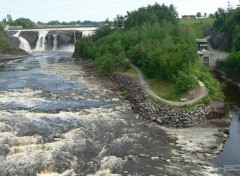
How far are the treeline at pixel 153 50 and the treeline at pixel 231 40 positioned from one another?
6216 millimetres

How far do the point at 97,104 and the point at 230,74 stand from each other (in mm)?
28653

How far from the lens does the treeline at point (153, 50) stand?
48594 mm

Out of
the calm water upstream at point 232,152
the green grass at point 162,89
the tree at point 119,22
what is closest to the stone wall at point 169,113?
the green grass at point 162,89

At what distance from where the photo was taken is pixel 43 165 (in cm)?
2698

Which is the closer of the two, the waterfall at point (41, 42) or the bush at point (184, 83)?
the bush at point (184, 83)

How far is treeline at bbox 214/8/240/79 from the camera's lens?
205 feet

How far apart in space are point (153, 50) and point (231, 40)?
35.3 meters

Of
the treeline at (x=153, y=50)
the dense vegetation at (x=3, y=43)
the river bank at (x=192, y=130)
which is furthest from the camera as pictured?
the dense vegetation at (x=3, y=43)

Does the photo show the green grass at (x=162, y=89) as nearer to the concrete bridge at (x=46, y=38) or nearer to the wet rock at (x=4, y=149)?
the wet rock at (x=4, y=149)

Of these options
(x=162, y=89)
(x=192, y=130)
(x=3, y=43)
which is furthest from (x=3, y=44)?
(x=192, y=130)

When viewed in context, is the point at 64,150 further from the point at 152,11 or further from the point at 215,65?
the point at 152,11

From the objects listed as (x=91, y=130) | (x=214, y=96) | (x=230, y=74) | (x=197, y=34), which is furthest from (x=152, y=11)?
(x=91, y=130)

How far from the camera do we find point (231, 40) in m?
88.2

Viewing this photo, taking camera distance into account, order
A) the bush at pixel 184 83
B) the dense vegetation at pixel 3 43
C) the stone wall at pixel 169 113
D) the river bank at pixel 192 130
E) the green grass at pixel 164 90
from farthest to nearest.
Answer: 1. the dense vegetation at pixel 3 43
2. the bush at pixel 184 83
3. the green grass at pixel 164 90
4. the stone wall at pixel 169 113
5. the river bank at pixel 192 130
